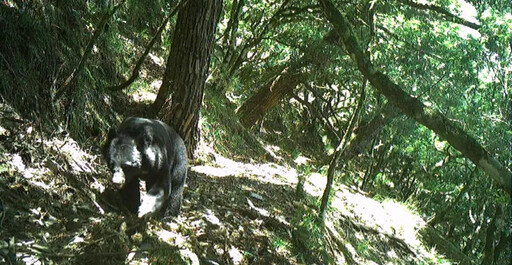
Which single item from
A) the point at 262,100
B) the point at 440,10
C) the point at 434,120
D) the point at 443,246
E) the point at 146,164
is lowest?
the point at 443,246

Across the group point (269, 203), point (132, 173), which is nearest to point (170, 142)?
point (132, 173)

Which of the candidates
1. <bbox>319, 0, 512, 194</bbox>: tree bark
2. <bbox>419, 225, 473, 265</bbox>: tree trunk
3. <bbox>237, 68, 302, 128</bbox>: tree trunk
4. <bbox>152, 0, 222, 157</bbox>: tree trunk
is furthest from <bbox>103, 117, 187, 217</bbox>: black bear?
<bbox>419, 225, 473, 265</bbox>: tree trunk

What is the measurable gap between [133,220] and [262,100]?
235 inches

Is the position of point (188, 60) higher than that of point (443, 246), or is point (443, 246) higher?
point (188, 60)

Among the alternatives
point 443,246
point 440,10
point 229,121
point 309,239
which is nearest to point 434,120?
point 309,239

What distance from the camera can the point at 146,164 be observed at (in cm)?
326

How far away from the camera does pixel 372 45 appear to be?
247 inches

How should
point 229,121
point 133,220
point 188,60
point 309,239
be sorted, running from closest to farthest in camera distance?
point 133,220
point 309,239
point 188,60
point 229,121

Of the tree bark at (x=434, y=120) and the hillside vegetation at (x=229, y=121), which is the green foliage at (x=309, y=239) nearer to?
the hillside vegetation at (x=229, y=121)

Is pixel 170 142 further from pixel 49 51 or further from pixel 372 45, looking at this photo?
pixel 372 45

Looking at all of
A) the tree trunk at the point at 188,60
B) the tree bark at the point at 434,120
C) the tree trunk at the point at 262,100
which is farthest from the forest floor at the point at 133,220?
the tree trunk at the point at 262,100

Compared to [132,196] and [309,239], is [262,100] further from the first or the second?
[132,196]

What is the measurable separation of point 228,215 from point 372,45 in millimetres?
3469

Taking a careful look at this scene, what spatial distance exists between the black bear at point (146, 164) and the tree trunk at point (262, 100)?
513 cm
